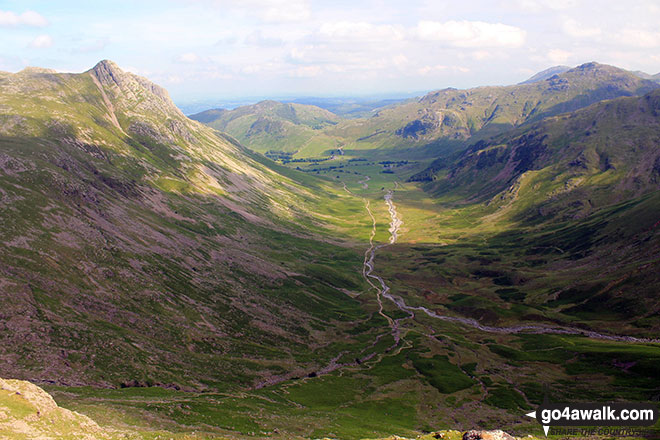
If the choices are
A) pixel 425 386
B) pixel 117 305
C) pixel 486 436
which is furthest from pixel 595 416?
pixel 117 305

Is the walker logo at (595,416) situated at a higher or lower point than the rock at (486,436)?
lower

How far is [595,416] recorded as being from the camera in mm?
66938

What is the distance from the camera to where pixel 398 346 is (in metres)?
165

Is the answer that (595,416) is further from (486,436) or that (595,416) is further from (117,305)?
→ (117,305)

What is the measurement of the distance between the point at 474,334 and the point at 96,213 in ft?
Result: 603

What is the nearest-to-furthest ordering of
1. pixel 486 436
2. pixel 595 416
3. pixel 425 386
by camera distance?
1. pixel 486 436
2. pixel 595 416
3. pixel 425 386

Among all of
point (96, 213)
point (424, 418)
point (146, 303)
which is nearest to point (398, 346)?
point (424, 418)

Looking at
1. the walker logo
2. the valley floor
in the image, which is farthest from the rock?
the valley floor

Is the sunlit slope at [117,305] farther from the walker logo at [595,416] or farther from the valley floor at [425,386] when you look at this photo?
the walker logo at [595,416]

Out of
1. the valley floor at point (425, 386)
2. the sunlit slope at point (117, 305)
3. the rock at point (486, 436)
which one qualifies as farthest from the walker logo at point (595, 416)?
the sunlit slope at point (117, 305)

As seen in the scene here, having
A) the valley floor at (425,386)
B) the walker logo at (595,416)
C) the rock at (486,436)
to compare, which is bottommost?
the valley floor at (425,386)

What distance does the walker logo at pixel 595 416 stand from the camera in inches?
2650

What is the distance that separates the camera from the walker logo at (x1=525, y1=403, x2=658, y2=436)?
2650 inches

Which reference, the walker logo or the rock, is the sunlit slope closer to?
the rock
